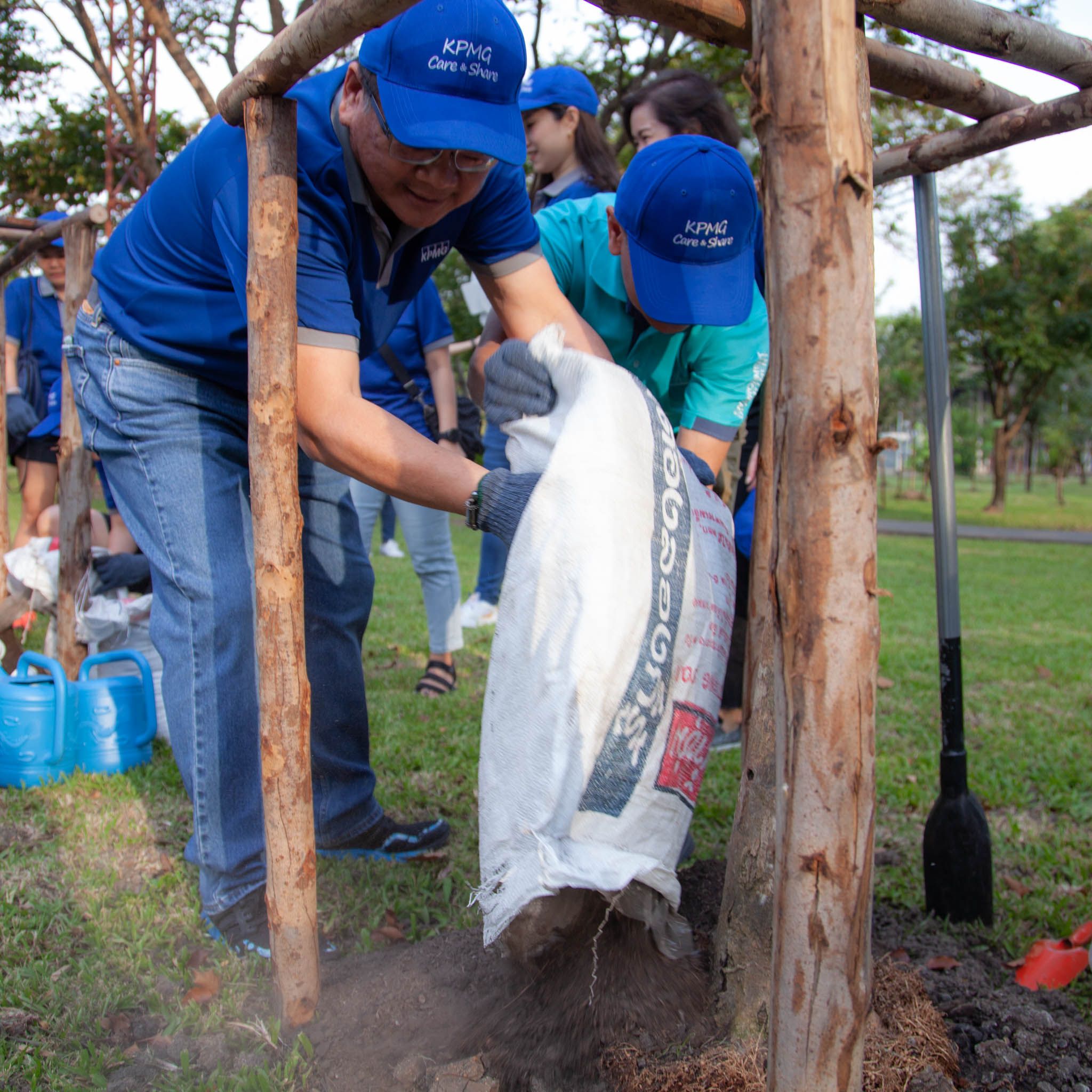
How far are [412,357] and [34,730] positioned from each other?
6.75 ft

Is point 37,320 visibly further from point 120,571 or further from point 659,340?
point 659,340

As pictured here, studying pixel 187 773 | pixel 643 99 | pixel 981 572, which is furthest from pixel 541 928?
pixel 981 572

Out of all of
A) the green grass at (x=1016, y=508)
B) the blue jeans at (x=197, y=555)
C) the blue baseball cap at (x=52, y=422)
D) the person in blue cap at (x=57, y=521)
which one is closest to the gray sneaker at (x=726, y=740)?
the blue jeans at (x=197, y=555)

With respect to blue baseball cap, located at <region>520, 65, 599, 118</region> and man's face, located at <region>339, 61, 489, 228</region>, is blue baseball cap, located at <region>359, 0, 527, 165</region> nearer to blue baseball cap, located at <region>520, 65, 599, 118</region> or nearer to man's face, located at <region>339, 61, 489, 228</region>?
man's face, located at <region>339, 61, 489, 228</region>

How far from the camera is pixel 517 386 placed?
162 centimetres

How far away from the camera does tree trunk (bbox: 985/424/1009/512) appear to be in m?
21.0

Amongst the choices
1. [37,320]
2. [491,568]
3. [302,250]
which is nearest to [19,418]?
[37,320]

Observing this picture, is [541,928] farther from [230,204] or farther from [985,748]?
[985,748]

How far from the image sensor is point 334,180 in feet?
5.91

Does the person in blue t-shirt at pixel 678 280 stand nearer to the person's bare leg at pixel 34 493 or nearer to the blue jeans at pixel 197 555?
the blue jeans at pixel 197 555

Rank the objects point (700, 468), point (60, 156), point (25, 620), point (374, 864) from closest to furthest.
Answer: point (700, 468) → point (374, 864) → point (25, 620) → point (60, 156)

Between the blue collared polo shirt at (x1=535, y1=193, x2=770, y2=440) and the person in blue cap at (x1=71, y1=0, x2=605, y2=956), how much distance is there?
22 cm

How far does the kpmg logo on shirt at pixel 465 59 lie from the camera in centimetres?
162

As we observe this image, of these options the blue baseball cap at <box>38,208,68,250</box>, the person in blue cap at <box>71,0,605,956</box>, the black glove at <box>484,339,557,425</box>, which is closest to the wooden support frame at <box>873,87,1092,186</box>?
the person in blue cap at <box>71,0,605,956</box>
